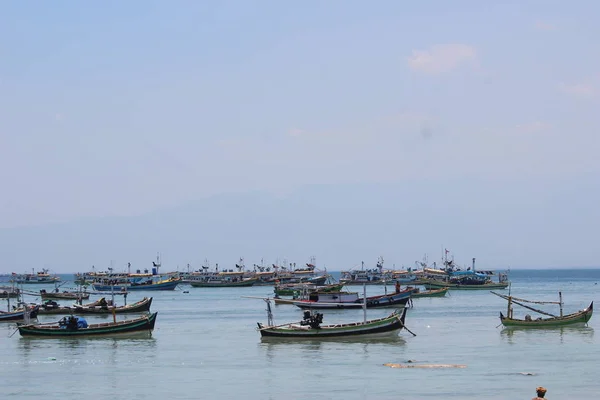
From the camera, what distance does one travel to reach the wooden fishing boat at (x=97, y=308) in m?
85.3

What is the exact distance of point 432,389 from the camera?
3734cm

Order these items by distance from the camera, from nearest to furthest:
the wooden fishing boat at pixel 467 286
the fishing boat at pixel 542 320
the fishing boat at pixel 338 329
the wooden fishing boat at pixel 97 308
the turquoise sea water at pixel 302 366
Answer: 1. the turquoise sea water at pixel 302 366
2. the fishing boat at pixel 338 329
3. the fishing boat at pixel 542 320
4. the wooden fishing boat at pixel 97 308
5. the wooden fishing boat at pixel 467 286

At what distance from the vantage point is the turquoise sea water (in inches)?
1499

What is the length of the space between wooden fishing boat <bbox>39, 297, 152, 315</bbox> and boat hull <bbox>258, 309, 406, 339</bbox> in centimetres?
3350

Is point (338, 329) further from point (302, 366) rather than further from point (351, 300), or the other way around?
point (351, 300)

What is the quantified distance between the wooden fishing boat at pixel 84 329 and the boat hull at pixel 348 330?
32.5 ft

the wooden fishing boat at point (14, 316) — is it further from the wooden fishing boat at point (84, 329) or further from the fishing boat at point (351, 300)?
the fishing boat at point (351, 300)

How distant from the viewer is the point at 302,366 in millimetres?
45688

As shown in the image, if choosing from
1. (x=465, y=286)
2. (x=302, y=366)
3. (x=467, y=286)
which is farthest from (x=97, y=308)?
(x=467, y=286)

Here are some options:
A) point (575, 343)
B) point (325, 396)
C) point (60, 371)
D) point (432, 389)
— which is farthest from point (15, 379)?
point (575, 343)

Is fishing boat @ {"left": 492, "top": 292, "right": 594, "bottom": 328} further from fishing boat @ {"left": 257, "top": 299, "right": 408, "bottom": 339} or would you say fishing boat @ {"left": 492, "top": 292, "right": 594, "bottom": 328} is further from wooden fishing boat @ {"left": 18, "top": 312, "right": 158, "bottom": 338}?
wooden fishing boat @ {"left": 18, "top": 312, "right": 158, "bottom": 338}

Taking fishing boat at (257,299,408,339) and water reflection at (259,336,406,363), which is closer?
water reflection at (259,336,406,363)

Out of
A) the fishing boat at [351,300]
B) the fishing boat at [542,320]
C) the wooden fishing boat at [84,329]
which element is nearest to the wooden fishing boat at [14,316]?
the wooden fishing boat at [84,329]

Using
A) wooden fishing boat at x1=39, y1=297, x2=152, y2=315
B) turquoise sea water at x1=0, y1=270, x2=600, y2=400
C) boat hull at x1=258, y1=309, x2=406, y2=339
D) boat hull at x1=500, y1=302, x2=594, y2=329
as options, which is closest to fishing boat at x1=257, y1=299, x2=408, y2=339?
boat hull at x1=258, y1=309, x2=406, y2=339
